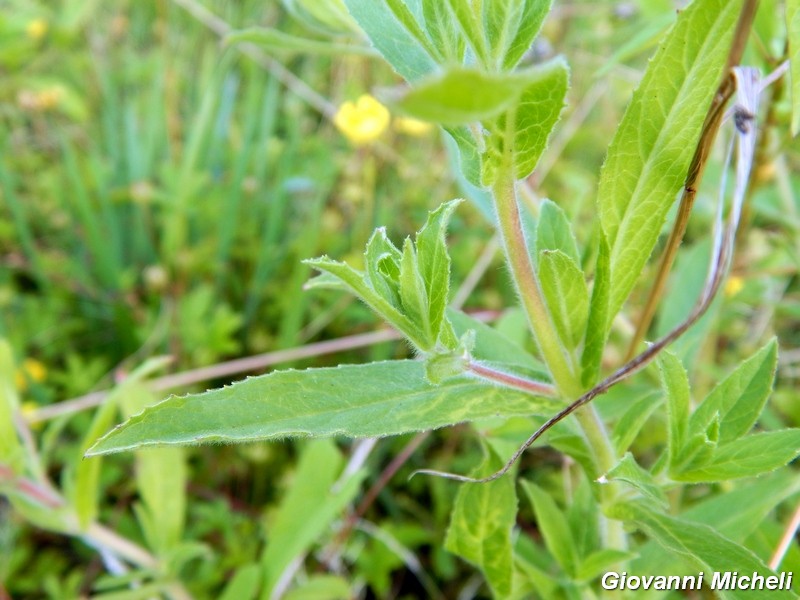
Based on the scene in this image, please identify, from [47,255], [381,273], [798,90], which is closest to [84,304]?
[47,255]

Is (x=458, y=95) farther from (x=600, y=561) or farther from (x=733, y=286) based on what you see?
(x=733, y=286)

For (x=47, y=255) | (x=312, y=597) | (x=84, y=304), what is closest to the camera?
(x=312, y=597)

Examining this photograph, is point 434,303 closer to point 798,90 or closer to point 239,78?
point 798,90

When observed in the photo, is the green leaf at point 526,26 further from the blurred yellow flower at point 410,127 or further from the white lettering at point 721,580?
the blurred yellow flower at point 410,127

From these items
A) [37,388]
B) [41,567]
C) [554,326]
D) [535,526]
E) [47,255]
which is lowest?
[41,567]

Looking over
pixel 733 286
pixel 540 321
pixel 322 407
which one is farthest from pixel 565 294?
pixel 733 286

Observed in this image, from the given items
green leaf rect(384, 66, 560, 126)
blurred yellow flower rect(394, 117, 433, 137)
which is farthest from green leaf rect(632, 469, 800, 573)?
blurred yellow flower rect(394, 117, 433, 137)
